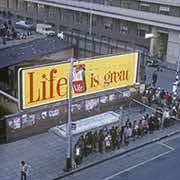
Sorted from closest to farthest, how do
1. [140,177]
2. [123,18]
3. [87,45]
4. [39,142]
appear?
[140,177] → [39,142] → [87,45] → [123,18]

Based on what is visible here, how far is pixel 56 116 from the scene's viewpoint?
105 feet

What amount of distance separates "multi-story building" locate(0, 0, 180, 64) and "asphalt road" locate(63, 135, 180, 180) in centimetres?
1952

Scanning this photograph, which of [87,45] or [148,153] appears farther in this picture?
[87,45]

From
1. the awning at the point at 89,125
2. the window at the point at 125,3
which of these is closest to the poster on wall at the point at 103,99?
the awning at the point at 89,125

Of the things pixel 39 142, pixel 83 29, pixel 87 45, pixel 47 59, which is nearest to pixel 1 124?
pixel 39 142

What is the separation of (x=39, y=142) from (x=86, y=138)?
11.9ft

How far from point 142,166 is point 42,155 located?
615 centimetres

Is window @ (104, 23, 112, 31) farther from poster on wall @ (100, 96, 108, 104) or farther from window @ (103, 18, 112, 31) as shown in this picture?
poster on wall @ (100, 96, 108, 104)

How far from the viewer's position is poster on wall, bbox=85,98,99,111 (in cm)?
3381

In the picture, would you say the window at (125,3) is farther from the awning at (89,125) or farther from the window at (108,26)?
the awning at (89,125)

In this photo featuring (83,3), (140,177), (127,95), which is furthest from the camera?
(83,3)

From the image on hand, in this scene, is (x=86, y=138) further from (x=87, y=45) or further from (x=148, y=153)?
(x=87, y=45)

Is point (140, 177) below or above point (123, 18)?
below

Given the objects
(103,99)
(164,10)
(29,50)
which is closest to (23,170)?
(103,99)
